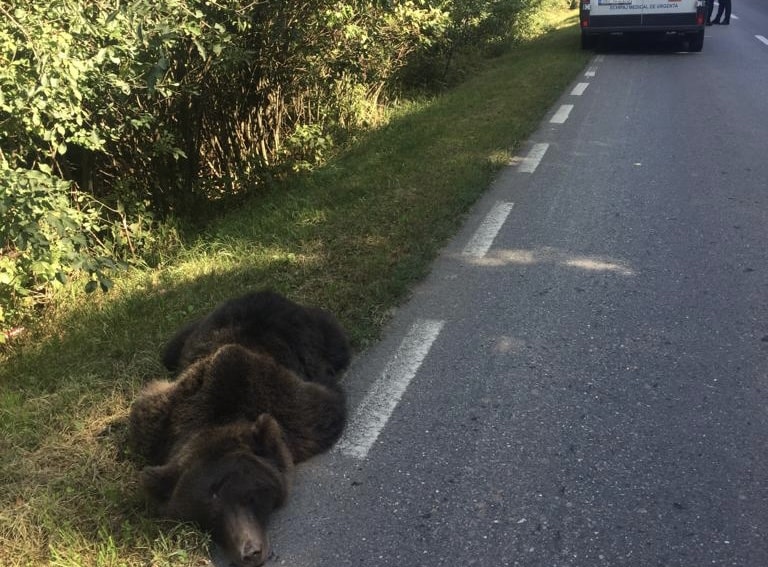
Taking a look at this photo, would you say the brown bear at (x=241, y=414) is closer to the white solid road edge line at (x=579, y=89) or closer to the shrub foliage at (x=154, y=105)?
the shrub foliage at (x=154, y=105)

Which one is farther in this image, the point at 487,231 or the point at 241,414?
the point at 487,231

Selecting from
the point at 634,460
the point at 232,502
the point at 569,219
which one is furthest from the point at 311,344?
the point at 569,219

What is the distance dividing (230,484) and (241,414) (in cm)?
50

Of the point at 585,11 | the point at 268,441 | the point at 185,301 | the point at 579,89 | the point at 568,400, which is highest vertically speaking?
the point at 585,11

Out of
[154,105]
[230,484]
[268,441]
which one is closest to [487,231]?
[268,441]

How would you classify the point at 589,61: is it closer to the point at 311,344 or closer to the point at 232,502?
the point at 311,344

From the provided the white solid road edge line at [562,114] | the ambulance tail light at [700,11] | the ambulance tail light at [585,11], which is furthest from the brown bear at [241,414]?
the ambulance tail light at [700,11]

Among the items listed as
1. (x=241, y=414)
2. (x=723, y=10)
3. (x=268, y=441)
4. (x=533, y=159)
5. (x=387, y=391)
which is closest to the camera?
(x=268, y=441)

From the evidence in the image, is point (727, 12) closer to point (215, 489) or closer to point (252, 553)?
point (215, 489)

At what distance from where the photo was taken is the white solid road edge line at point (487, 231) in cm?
561

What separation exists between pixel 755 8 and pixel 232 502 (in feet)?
105

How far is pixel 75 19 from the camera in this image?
13.3 feet

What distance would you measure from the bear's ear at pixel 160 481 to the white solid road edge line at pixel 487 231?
3261mm

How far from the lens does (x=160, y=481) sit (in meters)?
2.91
